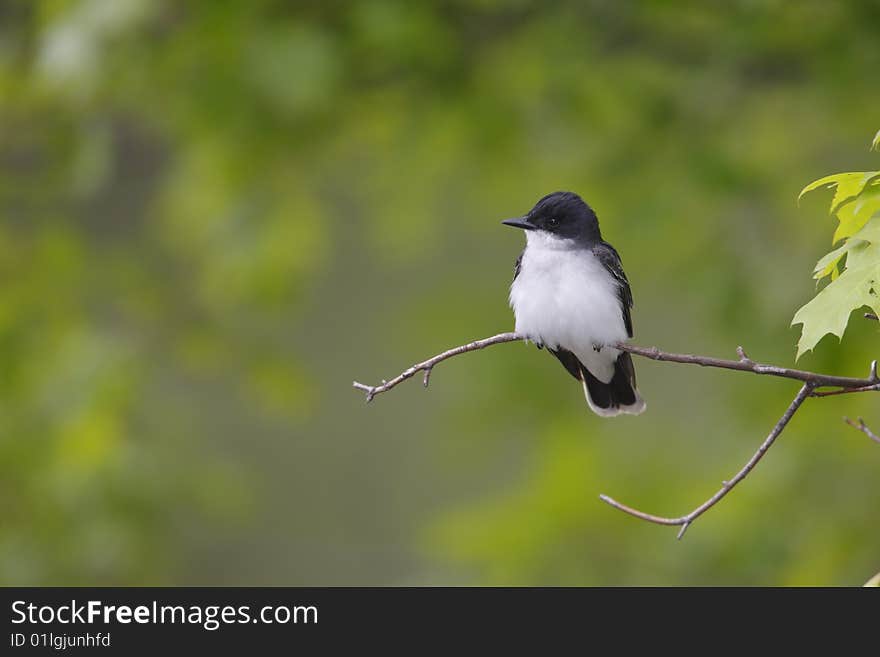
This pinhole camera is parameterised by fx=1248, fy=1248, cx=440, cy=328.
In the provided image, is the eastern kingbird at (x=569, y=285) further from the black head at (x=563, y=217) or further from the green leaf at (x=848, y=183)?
the green leaf at (x=848, y=183)

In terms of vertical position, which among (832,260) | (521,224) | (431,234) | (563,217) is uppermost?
(431,234)

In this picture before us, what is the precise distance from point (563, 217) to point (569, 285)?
0.73ft

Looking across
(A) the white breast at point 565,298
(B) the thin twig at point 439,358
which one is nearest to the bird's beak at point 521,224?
(A) the white breast at point 565,298

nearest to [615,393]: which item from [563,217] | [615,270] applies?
[615,270]

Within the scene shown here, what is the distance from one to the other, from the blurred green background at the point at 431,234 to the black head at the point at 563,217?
8.21 ft

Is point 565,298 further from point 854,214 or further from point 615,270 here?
point 854,214

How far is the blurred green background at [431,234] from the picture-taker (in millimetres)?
6488

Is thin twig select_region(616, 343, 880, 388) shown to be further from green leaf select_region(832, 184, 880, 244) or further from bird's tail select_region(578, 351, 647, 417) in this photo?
bird's tail select_region(578, 351, 647, 417)

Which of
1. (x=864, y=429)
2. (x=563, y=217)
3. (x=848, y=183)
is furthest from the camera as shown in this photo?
(x=563, y=217)

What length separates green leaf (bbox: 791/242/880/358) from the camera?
2.33 meters

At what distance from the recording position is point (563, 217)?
3.75 meters

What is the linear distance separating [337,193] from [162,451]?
9.02 ft

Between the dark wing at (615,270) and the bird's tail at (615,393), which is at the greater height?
the dark wing at (615,270)

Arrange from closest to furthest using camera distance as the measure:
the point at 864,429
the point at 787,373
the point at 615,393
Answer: the point at 787,373, the point at 864,429, the point at 615,393
